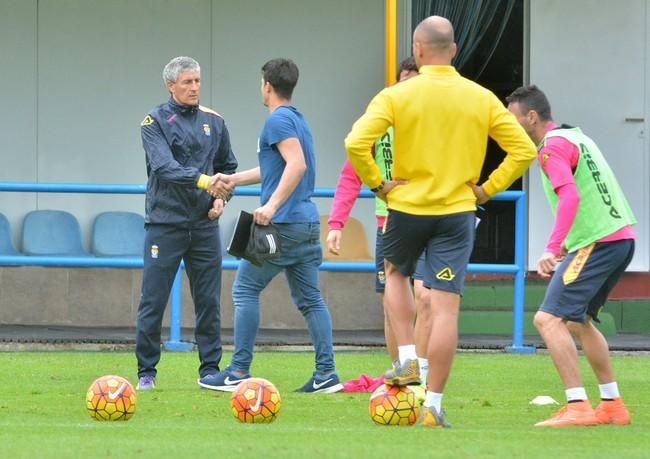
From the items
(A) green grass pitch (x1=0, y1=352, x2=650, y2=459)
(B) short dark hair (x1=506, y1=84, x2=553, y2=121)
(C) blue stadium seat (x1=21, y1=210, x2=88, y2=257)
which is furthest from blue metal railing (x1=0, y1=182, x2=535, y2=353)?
(B) short dark hair (x1=506, y1=84, x2=553, y2=121)

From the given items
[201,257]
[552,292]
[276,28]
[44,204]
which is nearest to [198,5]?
[276,28]

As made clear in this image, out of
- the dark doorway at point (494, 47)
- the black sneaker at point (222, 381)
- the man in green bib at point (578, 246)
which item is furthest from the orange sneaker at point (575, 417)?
the dark doorway at point (494, 47)

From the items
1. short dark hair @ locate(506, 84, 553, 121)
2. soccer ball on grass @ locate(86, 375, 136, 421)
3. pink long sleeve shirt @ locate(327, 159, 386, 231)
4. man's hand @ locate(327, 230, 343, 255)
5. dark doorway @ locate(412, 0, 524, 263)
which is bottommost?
soccer ball on grass @ locate(86, 375, 136, 421)

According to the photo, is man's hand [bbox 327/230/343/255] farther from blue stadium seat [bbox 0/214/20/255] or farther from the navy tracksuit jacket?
blue stadium seat [bbox 0/214/20/255]

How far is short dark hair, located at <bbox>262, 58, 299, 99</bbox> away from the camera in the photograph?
8.98 meters

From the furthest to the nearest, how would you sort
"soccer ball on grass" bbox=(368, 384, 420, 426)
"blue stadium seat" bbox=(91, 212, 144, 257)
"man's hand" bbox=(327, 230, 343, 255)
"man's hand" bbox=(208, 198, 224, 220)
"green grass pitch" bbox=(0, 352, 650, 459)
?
1. "blue stadium seat" bbox=(91, 212, 144, 257)
2. "man's hand" bbox=(208, 198, 224, 220)
3. "man's hand" bbox=(327, 230, 343, 255)
4. "soccer ball on grass" bbox=(368, 384, 420, 426)
5. "green grass pitch" bbox=(0, 352, 650, 459)

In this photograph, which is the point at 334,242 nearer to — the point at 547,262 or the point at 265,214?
the point at 265,214

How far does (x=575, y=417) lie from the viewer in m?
7.70

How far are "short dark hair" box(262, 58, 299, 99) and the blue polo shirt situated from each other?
0.10 meters

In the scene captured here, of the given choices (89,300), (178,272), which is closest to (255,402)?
(178,272)

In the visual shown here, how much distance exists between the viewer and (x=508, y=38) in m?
14.6

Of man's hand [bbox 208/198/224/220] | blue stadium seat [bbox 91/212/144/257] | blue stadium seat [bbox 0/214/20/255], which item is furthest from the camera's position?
blue stadium seat [bbox 91/212/144/257]

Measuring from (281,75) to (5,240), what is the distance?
5.79 meters

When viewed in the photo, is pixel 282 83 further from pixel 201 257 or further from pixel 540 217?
pixel 540 217
